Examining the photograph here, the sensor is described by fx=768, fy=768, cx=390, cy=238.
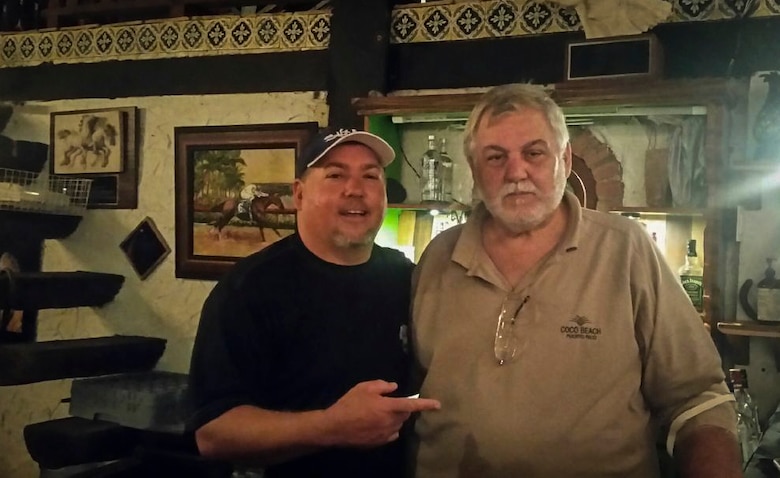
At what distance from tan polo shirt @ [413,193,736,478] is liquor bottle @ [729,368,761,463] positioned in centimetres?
70

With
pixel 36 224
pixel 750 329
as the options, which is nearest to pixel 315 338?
pixel 750 329

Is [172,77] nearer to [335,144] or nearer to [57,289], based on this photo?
[57,289]

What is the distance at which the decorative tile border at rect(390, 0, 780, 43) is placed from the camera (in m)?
2.75

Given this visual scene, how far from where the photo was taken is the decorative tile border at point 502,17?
2746 millimetres

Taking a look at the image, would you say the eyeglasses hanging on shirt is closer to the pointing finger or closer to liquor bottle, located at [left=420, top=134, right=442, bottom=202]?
the pointing finger

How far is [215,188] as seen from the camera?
3.61 meters

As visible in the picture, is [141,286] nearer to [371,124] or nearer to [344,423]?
[371,124]

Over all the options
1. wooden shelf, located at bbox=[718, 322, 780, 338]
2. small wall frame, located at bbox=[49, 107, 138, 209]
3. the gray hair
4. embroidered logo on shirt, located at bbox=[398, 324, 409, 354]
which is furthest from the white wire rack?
wooden shelf, located at bbox=[718, 322, 780, 338]

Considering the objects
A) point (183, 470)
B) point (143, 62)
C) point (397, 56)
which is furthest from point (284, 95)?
point (183, 470)

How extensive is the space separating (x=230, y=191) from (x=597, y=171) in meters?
1.67

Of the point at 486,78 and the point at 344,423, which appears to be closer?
the point at 344,423

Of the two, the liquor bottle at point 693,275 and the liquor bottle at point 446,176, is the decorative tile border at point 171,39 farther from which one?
the liquor bottle at point 693,275

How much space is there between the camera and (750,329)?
8.36ft

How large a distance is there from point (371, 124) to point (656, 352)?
165cm
